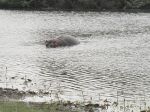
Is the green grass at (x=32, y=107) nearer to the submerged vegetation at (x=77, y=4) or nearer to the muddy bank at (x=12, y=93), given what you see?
the muddy bank at (x=12, y=93)

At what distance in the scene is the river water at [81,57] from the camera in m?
39.7

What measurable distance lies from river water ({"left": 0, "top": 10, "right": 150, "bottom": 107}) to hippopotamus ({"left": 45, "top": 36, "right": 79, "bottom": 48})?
1299 mm

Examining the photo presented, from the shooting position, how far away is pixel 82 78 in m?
43.2

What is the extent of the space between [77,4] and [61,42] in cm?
5889

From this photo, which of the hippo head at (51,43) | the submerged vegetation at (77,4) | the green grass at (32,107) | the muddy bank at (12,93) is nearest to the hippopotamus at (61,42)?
the hippo head at (51,43)

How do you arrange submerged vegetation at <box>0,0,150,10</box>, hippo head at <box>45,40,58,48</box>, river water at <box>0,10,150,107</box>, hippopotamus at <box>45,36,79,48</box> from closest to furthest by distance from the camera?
1. river water at <box>0,10,150,107</box>
2. hippo head at <box>45,40,58,48</box>
3. hippopotamus at <box>45,36,79,48</box>
4. submerged vegetation at <box>0,0,150,10</box>

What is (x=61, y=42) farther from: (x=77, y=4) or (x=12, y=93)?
(x=77, y=4)

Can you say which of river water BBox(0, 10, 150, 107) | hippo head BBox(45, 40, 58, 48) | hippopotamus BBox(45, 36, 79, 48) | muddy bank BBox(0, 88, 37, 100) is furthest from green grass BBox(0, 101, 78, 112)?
hippopotamus BBox(45, 36, 79, 48)

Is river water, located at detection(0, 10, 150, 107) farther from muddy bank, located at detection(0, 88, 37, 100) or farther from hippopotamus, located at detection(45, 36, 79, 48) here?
muddy bank, located at detection(0, 88, 37, 100)

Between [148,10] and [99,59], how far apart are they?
6498cm

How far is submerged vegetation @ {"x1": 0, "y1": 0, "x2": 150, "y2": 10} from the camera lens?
391 ft

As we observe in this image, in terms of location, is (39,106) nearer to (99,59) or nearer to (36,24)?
(99,59)

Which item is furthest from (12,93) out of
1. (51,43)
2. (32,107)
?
(51,43)

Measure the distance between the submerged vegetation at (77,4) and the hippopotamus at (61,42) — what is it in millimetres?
54823
